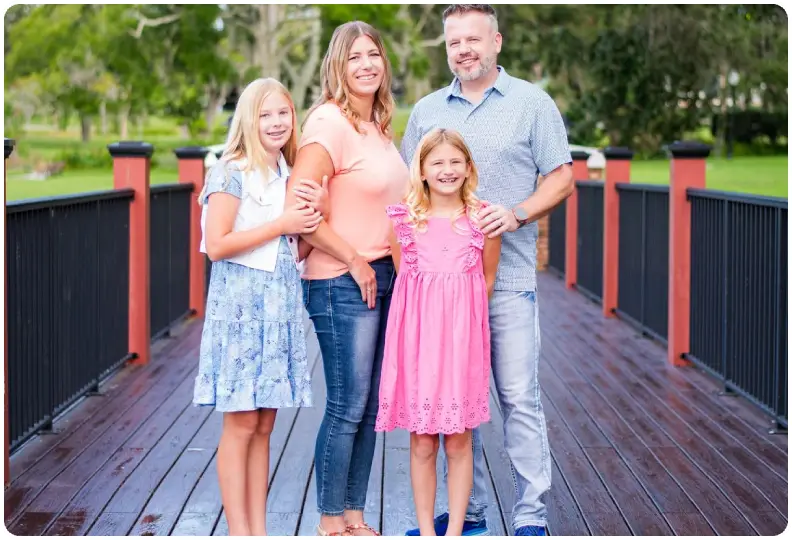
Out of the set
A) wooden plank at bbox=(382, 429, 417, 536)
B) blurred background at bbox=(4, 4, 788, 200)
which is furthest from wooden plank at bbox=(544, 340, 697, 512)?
blurred background at bbox=(4, 4, 788, 200)

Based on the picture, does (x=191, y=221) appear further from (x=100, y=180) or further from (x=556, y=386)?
(x=100, y=180)

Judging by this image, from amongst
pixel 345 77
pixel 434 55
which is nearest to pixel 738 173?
pixel 434 55

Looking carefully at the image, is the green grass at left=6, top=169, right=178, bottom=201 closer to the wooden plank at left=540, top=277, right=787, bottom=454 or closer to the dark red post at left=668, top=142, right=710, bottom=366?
the wooden plank at left=540, top=277, right=787, bottom=454

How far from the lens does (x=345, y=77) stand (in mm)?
3670

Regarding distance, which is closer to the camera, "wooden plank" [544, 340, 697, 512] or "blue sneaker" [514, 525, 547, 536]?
"blue sneaker" [514, 525, 547, 536]

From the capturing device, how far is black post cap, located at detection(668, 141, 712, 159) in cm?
731

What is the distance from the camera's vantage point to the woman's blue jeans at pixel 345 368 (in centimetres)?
368

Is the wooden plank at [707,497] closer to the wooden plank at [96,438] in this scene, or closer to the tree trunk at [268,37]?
the wooden plank at [96,438]

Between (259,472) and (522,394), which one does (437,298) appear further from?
(259,472)

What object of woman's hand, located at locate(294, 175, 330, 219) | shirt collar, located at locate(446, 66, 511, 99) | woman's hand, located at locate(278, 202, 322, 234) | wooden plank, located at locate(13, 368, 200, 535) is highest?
shirt collar, located at locate(446, 66, 511, 99)

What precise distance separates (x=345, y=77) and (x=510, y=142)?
1.88 ft

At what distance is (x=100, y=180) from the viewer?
38562 millimetres

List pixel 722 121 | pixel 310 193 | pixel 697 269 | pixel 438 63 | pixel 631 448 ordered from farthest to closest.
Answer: pixel 438 63 → pixel 722 121 → pixel 697 269 → pixel 631 448 → pixel 310 193

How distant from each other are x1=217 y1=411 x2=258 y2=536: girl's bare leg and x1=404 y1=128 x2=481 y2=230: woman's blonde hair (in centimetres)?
81
